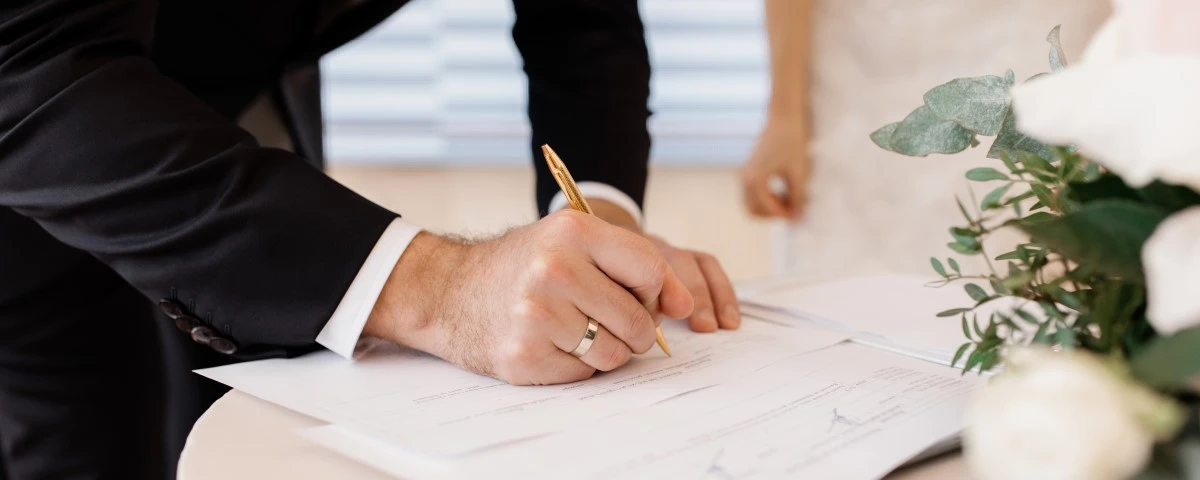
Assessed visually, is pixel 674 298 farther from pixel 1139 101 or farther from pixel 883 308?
pixel 1139 101

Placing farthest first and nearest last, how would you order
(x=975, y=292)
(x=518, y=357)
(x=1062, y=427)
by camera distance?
1. (x=518, y=357)
2. (x=975, y=292)
3. (x=1062, y=427)

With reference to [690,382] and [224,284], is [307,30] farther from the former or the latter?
[690,382]

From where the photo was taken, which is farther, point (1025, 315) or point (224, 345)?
point (224, 345)

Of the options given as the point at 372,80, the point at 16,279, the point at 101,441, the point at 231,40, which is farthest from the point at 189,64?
the point at 372,80

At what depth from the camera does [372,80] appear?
94.6 inches

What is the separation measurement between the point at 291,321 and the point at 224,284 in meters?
0.06

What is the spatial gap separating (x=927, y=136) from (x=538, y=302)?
0.27 metres

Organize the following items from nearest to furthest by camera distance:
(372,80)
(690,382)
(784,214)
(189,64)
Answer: (690,382) → (189,64) → (784,214) → (372,80)

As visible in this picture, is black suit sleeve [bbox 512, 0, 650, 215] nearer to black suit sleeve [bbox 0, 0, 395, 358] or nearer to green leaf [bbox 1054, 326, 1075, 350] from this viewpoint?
black suit sleeve [bbox 0, 0, 395, 358]

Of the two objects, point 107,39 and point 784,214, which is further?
point 784,214

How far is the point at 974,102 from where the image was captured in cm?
50

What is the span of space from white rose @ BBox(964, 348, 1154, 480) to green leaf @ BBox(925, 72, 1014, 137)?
0.73 ft

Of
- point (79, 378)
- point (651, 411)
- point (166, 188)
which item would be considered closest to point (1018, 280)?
point (651, 411)

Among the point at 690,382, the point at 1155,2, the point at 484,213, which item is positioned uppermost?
the point at 1155,2
